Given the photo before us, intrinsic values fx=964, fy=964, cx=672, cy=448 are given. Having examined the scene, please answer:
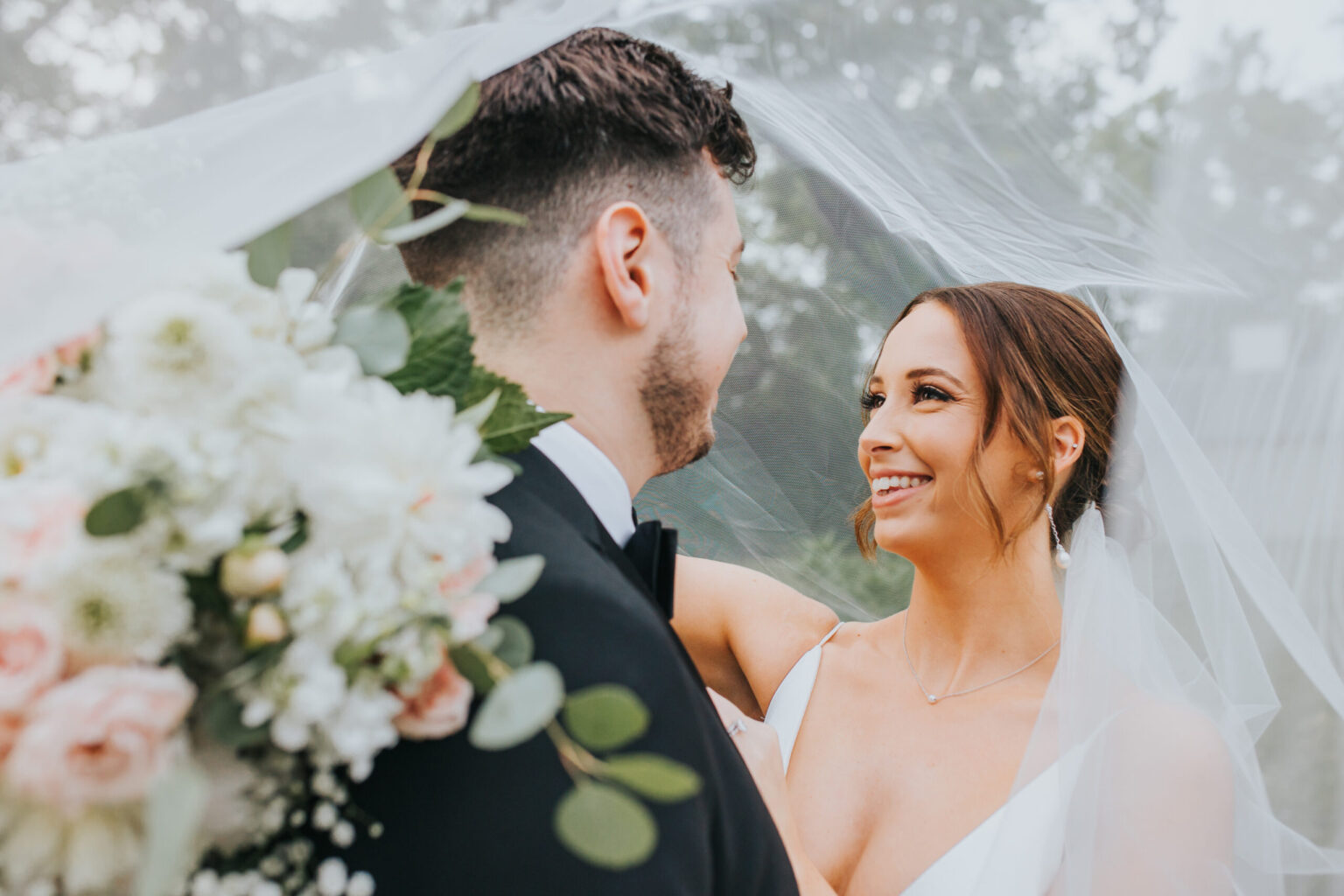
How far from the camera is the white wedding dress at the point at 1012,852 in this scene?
7.37 ft

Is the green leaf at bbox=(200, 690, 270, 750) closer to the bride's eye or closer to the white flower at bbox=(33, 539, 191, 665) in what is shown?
the white flower at bbox=(33, 539, 191, 665)

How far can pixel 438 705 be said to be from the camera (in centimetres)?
96

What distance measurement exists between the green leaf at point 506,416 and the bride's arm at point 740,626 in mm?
1754

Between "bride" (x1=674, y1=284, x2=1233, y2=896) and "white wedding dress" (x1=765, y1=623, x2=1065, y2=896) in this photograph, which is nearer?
"white wedding dress" (x1=765, y1=623, x2=1065, y2=896)

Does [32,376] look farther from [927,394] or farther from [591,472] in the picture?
[927,394]

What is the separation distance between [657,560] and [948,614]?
1.52 meters

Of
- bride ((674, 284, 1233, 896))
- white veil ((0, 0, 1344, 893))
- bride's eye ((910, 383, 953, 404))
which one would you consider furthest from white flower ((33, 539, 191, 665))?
bride's eye ((910, 383, 953, 404))

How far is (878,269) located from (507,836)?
1.85 metres

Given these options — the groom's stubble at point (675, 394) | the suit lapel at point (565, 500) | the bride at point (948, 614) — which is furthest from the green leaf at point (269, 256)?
the bride at point (948, 614)

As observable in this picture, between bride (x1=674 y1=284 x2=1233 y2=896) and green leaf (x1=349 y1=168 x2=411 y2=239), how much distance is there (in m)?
1.83

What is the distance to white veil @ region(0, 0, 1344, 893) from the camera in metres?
1.20

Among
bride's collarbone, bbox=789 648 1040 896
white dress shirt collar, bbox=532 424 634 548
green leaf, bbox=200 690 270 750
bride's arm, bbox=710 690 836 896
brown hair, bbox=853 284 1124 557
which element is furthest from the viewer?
brown hair, bbox=853 284 1124 557

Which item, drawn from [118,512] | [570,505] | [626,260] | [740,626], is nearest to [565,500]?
[570,505]

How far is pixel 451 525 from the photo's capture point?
0.93 metres
